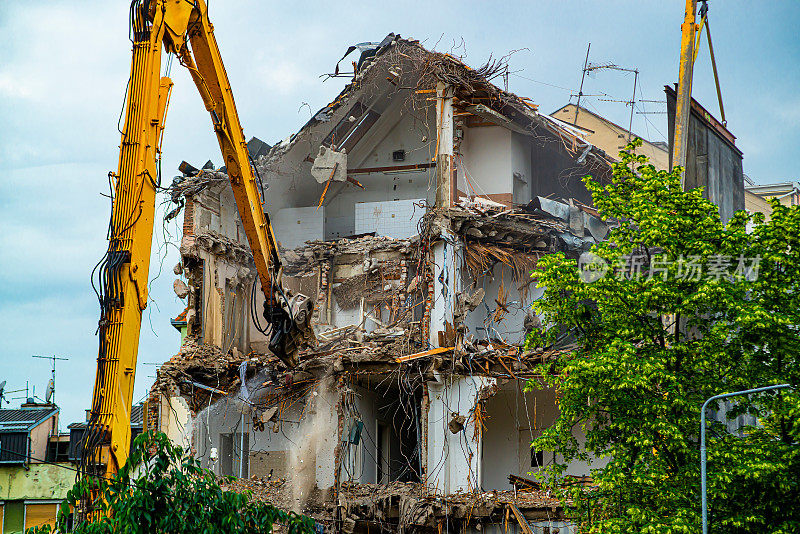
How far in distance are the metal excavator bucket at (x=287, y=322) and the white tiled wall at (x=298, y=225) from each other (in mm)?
12014

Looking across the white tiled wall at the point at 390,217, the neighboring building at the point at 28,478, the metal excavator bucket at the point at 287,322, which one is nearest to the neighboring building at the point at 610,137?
the white tiled wall at the point at 390,217

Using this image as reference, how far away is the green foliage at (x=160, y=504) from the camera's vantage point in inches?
479

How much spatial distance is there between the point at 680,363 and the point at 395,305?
1212 centimetres

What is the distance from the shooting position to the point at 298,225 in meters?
A: 31.5

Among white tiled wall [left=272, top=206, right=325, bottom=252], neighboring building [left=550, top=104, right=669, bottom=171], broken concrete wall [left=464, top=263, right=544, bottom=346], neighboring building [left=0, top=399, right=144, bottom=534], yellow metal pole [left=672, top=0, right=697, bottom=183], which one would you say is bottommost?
neighboring building [left=0, top=399, right=144, bottom=534]

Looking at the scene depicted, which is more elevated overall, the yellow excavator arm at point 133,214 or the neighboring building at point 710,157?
the neighboring building at point 710,157

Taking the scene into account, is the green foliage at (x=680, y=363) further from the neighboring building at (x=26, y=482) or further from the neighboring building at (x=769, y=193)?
the neighboring building at (x=769, y=193)

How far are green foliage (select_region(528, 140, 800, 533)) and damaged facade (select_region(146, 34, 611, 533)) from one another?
672 cm

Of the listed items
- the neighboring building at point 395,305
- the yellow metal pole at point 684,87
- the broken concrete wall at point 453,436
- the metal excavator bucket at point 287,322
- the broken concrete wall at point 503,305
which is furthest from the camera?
the broken concrete wall at point 503,305

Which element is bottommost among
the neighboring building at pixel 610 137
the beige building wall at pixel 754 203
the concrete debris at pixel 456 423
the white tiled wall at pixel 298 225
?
the concrete debris at pixel 456 423

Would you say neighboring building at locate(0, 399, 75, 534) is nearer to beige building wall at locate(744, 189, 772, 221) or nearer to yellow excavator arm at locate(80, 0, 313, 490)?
yellow excavator arm at locate(80, 0, 313, 490)

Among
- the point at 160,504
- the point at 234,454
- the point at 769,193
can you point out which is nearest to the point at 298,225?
the point at 234,454

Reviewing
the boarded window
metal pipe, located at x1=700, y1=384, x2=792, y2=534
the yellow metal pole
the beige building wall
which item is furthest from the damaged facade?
the beige building wall

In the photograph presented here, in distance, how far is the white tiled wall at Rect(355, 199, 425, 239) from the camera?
30.1 meters
